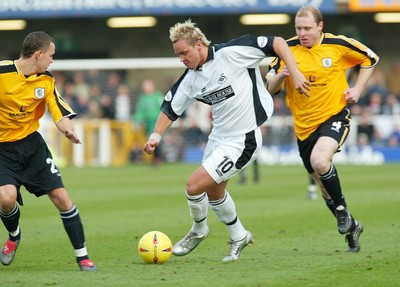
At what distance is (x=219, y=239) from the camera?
1047 cm

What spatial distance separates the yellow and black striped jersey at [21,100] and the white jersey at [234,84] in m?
1.30

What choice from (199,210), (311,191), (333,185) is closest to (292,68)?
(333,185)

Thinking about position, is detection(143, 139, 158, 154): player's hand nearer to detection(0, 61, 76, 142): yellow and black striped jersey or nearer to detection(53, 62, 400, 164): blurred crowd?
detection(0, 61, 76, 142): yellow and black striped jersey

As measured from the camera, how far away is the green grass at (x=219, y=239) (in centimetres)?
757

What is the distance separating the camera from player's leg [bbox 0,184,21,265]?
7.92 meters

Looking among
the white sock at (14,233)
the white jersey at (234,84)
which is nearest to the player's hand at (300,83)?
the white jersey at (234,84)

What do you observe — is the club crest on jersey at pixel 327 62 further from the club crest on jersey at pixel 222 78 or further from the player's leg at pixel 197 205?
the player's leg at pixel 197 205

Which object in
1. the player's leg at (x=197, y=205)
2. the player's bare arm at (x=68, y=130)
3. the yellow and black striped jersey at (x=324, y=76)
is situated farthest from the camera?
the yellow and black striped jersey at (x=324, y=76)

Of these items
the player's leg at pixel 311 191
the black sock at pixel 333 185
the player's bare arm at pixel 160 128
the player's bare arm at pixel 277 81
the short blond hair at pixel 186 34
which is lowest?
the player's leg at pixel 311 191

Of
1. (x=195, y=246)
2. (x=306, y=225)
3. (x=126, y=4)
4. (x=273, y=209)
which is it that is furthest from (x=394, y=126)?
(x=195, y=246)

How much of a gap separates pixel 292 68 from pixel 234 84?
Result: 57cm

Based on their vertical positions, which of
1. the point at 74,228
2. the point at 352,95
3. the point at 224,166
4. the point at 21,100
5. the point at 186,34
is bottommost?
the point at 74,228

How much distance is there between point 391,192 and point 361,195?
76 cm

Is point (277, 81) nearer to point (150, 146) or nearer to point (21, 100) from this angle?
point (150, 146)
